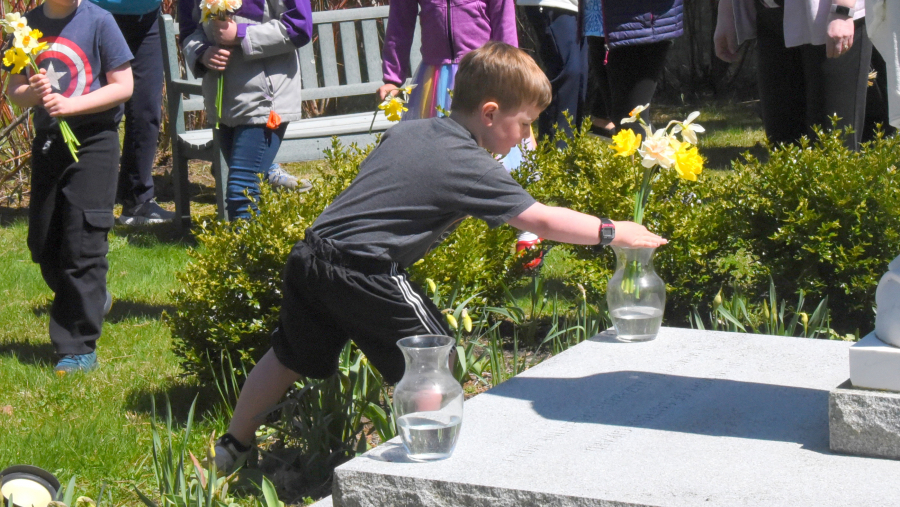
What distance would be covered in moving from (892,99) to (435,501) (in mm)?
1399

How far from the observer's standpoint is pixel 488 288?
3.72 meters

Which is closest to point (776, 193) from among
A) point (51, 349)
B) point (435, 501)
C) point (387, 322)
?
point (387, 322)

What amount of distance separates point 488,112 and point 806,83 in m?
1.99

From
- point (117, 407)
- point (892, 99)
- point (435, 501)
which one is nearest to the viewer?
point (435, 501)

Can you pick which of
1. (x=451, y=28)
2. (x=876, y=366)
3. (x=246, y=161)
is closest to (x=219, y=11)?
(x=246, y=161)

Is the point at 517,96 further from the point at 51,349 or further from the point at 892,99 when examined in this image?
the point at 51,349

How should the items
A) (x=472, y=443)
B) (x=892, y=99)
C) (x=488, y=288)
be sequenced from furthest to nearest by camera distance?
(x=488, y=288)
(x=892, y=99)
(x=472, y=443)

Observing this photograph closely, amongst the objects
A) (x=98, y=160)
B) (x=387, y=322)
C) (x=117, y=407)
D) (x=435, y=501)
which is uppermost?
(x=98, y=160)

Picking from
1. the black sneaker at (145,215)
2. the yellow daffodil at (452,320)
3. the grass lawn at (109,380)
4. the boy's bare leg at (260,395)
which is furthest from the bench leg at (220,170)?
the boy's bare leg at (260,395)

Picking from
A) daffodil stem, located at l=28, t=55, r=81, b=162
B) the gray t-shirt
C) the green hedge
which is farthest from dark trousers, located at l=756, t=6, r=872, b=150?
daffodil stem, located at l=28, t=55, r=81, b=162

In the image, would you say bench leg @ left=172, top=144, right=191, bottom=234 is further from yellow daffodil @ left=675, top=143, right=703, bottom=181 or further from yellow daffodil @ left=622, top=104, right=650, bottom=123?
yellow daffodil @ left=675, top=143, right=703, bottom=181

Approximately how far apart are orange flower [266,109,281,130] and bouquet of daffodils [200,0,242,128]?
236 mm

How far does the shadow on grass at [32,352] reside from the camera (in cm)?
393

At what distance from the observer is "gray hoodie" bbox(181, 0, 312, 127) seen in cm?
455
